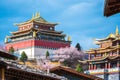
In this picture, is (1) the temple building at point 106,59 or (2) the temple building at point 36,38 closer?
(1) the temple building at point 106,59

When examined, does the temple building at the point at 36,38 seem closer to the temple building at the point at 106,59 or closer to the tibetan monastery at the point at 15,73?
the temple building at the point at 106,59

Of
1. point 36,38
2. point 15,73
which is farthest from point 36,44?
point 15,73

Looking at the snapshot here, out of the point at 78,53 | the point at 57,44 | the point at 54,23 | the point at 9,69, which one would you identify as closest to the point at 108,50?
the point at 78,53

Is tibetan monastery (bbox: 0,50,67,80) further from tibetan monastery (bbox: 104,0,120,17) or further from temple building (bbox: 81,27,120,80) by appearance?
temple building (bbox: 81,27,120,80)

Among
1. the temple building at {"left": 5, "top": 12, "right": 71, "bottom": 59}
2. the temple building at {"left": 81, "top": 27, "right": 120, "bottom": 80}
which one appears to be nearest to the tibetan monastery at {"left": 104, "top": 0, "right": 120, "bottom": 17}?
the temple building at {"left": 81, "top": 27, "right": 120, "bottom": 80}

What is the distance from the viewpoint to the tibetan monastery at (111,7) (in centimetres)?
554

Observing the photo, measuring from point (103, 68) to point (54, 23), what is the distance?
38942 mm

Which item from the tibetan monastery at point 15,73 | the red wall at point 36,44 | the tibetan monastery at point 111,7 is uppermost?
the red wall at point 36,44

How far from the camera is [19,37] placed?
371 ft

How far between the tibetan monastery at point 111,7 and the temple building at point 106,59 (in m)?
71.8

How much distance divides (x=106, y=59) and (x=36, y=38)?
3215 cm

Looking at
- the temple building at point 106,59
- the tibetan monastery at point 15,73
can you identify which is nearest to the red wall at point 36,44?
the temple building at point 106,59

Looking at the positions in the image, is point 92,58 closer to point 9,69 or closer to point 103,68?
point 103,68

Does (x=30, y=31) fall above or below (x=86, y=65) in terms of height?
above
